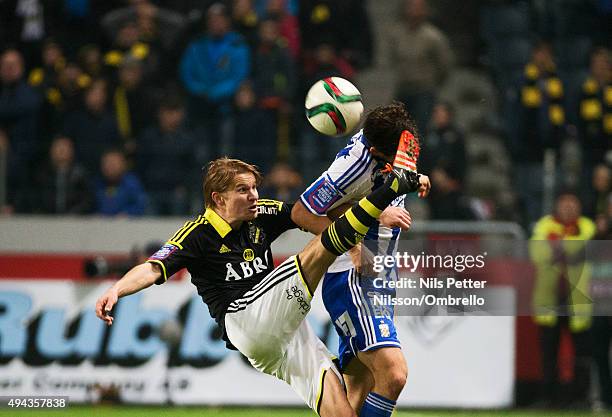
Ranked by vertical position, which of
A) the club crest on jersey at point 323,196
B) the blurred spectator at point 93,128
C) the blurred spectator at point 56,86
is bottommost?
the club crest on jersey at point 323,196

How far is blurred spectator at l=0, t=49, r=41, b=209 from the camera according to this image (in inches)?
457

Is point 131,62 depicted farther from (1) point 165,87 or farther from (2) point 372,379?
(2) point 372,379

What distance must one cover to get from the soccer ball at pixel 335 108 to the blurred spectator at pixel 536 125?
5503mm

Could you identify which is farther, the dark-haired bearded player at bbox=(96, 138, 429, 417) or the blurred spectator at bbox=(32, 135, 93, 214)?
the blurred spectator at bbox=(32, 135, 93, 214)

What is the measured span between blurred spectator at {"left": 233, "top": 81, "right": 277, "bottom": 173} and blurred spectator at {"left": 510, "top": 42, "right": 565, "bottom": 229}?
2.78m

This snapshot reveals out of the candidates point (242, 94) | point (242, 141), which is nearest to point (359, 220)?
point (242, 141)

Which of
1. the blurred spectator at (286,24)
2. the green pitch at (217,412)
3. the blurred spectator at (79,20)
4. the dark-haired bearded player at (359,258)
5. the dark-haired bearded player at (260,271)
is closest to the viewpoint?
the dark-haired bearded player at (260,271)

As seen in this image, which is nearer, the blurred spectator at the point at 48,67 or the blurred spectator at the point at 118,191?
the blurred spectator at the point at 118,191

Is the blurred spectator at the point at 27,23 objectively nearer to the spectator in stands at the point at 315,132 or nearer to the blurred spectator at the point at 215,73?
the blurred spectator at the point at 215,73

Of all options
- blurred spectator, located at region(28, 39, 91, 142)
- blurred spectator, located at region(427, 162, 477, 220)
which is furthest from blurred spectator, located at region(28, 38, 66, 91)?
blurred spectator, located at region(427, 162, 477, 220)

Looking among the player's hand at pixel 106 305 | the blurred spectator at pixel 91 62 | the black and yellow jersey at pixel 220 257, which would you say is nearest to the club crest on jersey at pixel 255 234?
the black and yellow jersey at pixel 220 257

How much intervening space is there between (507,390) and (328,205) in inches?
178

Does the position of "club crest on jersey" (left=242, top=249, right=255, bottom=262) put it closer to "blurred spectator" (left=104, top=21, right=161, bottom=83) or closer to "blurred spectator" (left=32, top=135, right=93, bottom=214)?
"blurred spectator" (left=32, top=135, right=93, bottom=214)

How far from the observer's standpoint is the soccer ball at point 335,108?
21.1ft
